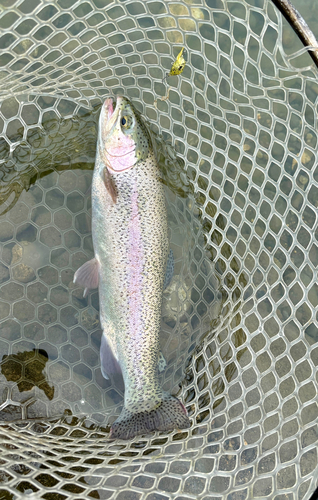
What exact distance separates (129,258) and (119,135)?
87 cm

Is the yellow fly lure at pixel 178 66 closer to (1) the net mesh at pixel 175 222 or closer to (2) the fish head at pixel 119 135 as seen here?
(1) the net mesh at pixel 175 222

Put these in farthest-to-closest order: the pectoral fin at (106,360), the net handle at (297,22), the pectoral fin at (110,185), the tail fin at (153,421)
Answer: the pectoral fin at (106,360)
the pectoral fin at (110,185)
the tail fin at (153,421)
the net handle at (297,22)

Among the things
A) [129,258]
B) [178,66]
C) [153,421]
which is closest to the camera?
[153,421]

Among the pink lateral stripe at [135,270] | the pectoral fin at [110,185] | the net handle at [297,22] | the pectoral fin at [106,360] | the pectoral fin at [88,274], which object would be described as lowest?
the pectoral fin at [106,360]

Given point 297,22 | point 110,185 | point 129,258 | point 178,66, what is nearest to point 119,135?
point 110,185

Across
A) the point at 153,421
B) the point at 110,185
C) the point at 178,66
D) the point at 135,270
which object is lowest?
the point at 153,421

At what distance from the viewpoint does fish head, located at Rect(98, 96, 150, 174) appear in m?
2.61

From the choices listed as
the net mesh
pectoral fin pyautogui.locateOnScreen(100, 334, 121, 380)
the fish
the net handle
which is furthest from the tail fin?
the net handle

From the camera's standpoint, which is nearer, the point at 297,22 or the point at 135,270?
the point at 297,22

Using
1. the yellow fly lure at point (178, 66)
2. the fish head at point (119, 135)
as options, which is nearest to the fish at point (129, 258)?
the fish head at point (119, 135)

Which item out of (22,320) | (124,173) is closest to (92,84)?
(124,173)

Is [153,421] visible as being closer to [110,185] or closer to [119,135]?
[110,185]

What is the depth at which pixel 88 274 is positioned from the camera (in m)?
2.77

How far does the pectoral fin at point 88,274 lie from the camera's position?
9.04 ft
